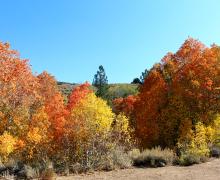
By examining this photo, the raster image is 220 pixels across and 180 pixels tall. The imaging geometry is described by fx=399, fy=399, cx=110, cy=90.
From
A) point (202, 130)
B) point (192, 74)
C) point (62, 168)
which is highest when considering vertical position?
point (192, 74)

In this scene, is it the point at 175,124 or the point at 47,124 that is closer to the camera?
the point at 47,124

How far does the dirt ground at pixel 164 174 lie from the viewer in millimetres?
20000

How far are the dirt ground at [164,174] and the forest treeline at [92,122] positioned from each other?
1664 millimetres

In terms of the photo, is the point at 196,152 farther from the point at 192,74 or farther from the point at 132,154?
the point at 192,74

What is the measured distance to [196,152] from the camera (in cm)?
2622

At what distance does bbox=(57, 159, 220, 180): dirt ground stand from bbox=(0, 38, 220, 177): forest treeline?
166 centimetres

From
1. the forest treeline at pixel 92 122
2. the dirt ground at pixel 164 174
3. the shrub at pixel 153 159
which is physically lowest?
the dirt ground at pixel 164 174

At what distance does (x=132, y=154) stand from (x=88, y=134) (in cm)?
324

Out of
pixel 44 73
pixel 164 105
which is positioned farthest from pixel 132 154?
pixel 44 73

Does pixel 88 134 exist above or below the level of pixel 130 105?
below

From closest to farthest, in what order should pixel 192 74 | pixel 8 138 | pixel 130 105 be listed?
pixel 8 138, pixel 192 74, pixel 130 105

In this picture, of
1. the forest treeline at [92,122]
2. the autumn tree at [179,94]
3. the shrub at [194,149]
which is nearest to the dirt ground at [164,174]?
the shrub at [194,149]

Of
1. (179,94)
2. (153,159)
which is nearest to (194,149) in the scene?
(153,159)

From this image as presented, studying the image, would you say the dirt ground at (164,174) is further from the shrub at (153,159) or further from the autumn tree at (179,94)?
the autumn tree at (179,94)
